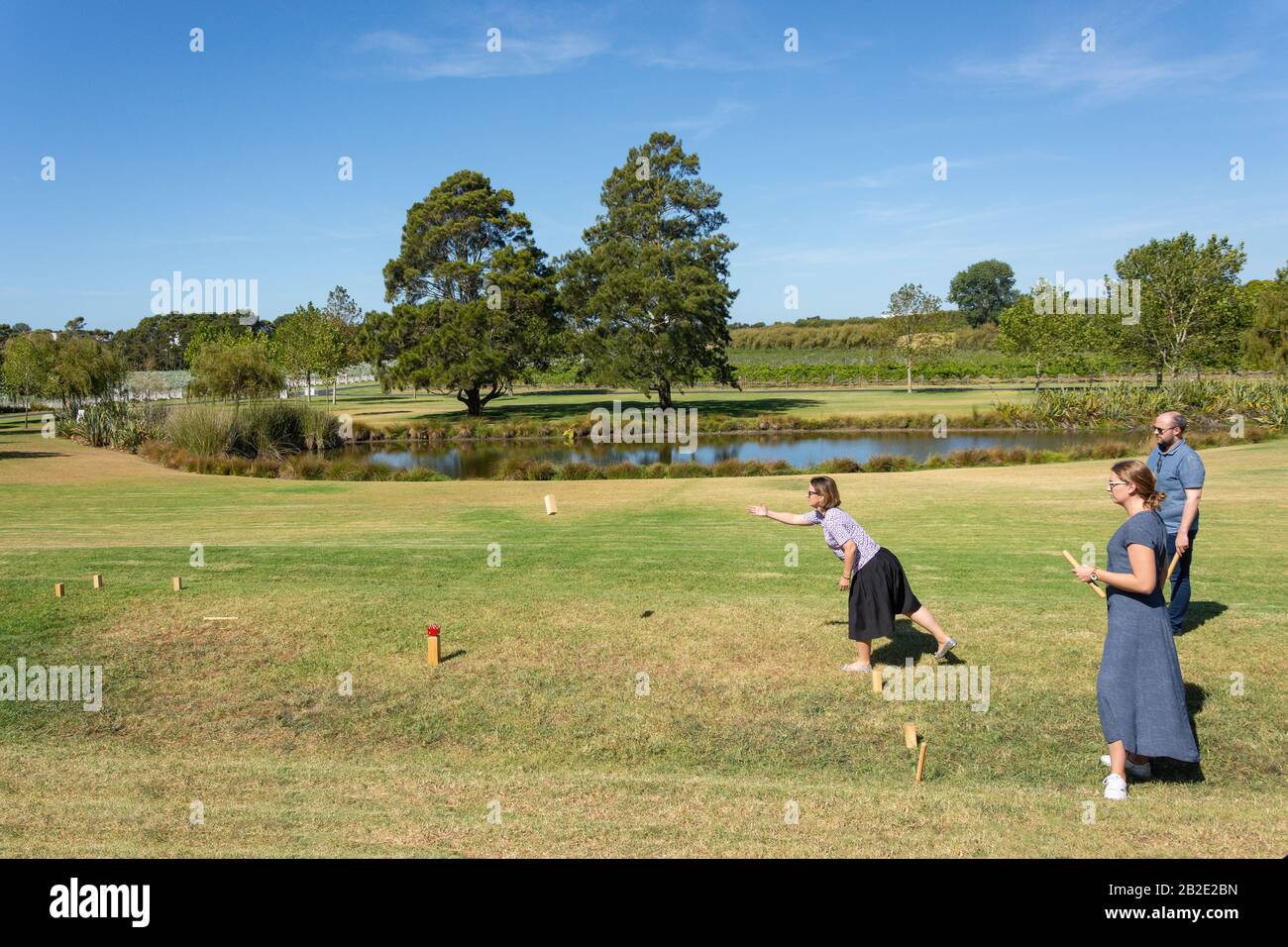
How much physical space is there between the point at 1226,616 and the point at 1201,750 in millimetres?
3796

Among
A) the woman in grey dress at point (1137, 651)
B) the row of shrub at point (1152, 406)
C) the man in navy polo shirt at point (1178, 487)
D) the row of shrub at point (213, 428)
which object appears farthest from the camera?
the row of shrub at point (1152, 406)

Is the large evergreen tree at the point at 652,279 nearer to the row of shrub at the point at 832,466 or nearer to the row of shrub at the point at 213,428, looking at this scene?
the row of shrub at the point at 213,428

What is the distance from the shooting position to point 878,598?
930 cm

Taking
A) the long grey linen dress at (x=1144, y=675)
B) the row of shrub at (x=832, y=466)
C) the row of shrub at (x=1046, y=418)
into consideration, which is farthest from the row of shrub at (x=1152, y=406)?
the long grey linen dress at (x=1144, y=675)

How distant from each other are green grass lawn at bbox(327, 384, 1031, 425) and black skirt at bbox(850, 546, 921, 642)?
52.1 m

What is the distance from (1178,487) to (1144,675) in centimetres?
362

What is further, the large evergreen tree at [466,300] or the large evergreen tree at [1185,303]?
the large evergreen tree at [466,300]

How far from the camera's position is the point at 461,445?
176ft

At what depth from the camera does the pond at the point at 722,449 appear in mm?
42969

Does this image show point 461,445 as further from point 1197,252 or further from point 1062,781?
point 1062,781

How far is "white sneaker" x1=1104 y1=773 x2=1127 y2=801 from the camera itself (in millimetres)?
7020

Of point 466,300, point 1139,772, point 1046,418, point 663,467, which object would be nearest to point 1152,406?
point 1046,418

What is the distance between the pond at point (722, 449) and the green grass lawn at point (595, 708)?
24.6 meters
